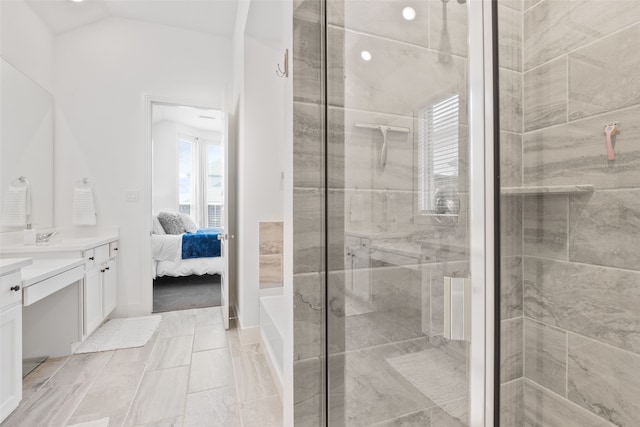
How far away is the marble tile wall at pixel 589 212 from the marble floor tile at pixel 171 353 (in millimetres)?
2166

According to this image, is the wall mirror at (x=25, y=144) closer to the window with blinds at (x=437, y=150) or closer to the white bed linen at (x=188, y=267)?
the white bed linen at (x=188, y=267)

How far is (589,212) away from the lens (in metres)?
0.96

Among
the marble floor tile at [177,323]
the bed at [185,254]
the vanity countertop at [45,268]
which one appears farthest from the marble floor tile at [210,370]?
the bed at [185,254]

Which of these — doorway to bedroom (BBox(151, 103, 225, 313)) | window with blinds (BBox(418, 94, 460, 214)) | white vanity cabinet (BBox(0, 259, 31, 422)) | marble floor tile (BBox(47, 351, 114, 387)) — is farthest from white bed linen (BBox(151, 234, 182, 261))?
window with blinds (BBox(418, 94, 460, 214))

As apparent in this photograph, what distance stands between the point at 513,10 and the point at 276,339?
1.79 meters

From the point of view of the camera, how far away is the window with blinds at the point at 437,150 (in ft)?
2.06

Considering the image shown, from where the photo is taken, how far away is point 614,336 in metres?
0.95

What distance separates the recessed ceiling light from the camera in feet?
2.58

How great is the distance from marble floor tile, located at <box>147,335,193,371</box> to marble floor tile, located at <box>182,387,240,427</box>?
18.2 inches

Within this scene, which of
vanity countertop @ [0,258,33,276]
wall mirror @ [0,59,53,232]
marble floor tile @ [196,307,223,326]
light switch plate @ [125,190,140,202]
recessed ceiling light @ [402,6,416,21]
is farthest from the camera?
light switch plate @ [125,190,140,202]

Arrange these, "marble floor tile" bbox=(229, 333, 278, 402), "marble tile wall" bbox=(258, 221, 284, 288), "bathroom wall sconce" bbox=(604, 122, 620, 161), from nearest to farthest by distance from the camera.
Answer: "bathroom wall sconce" bbox=(604, 122, 620, 161) < "marble floor tile" bbox=(229, 333, 278, 402) < "marble tile wall" bbox=(258, 221, 284, 288)

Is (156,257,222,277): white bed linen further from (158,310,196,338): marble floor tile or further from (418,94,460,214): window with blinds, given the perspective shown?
(418,94,460,214): window with blinds

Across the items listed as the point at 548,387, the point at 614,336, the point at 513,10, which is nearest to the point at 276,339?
the point at 548,387

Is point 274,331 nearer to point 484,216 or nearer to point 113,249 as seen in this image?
point 484,216
